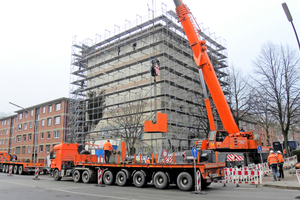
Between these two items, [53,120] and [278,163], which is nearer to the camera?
[278,163]

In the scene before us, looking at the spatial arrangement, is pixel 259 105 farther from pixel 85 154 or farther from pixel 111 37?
pixel 111 37

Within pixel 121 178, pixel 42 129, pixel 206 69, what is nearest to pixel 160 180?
pixel 121 178

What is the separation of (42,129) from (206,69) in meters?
37.0

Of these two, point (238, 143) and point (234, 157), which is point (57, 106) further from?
point (234, 157)

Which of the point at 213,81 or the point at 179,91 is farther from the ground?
the point at 179,91

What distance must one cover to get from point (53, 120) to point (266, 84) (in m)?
34.1

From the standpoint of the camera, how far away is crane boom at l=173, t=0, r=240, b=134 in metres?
16.1

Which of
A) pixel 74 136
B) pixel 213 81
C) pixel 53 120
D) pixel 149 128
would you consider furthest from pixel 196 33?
pixel 53 120

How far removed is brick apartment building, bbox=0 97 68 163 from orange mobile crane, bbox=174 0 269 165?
2778 cm

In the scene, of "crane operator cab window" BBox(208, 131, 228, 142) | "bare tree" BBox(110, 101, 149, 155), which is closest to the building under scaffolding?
"bare tree" BBox(110, 101, 149, 155)

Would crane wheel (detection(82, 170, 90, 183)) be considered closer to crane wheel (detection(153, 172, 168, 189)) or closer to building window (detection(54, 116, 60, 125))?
crane wheel (detection(153, 172, 168, 189))

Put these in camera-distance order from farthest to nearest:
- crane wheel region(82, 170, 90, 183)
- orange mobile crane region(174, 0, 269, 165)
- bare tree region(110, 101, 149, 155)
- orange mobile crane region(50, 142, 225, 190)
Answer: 1. bare tree region(110, 101, 149, 155)
2. orange mobile crane region(174, 0, 269, 165)
3. crane wheel region(82, 170, 90, 183)
4. orange mobile crane region(50, 142, 225, 190)

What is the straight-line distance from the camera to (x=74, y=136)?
34.2 meters

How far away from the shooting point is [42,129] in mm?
44312
